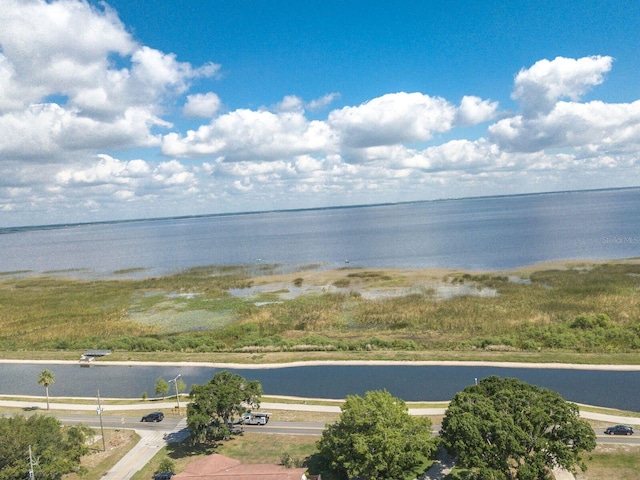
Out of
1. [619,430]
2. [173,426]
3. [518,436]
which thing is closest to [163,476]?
[173,426]

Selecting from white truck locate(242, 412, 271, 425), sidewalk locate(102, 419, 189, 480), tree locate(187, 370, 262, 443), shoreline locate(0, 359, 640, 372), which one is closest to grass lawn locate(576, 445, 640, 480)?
shoreline locate(0, 359, 640, 372)

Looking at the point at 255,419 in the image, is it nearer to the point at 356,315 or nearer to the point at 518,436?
the point at 518,436

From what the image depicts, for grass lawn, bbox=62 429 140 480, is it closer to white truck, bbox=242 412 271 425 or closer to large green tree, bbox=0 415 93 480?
large green tree, bbox=0 415 93 480

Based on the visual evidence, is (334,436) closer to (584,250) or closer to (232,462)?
(232,462)

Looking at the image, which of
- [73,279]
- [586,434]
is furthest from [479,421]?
[73,279]

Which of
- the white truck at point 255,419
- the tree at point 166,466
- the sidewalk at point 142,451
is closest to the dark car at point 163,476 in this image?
the tree at point 166,466

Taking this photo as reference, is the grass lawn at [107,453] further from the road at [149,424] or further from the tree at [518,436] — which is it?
the tree at [518,436]
